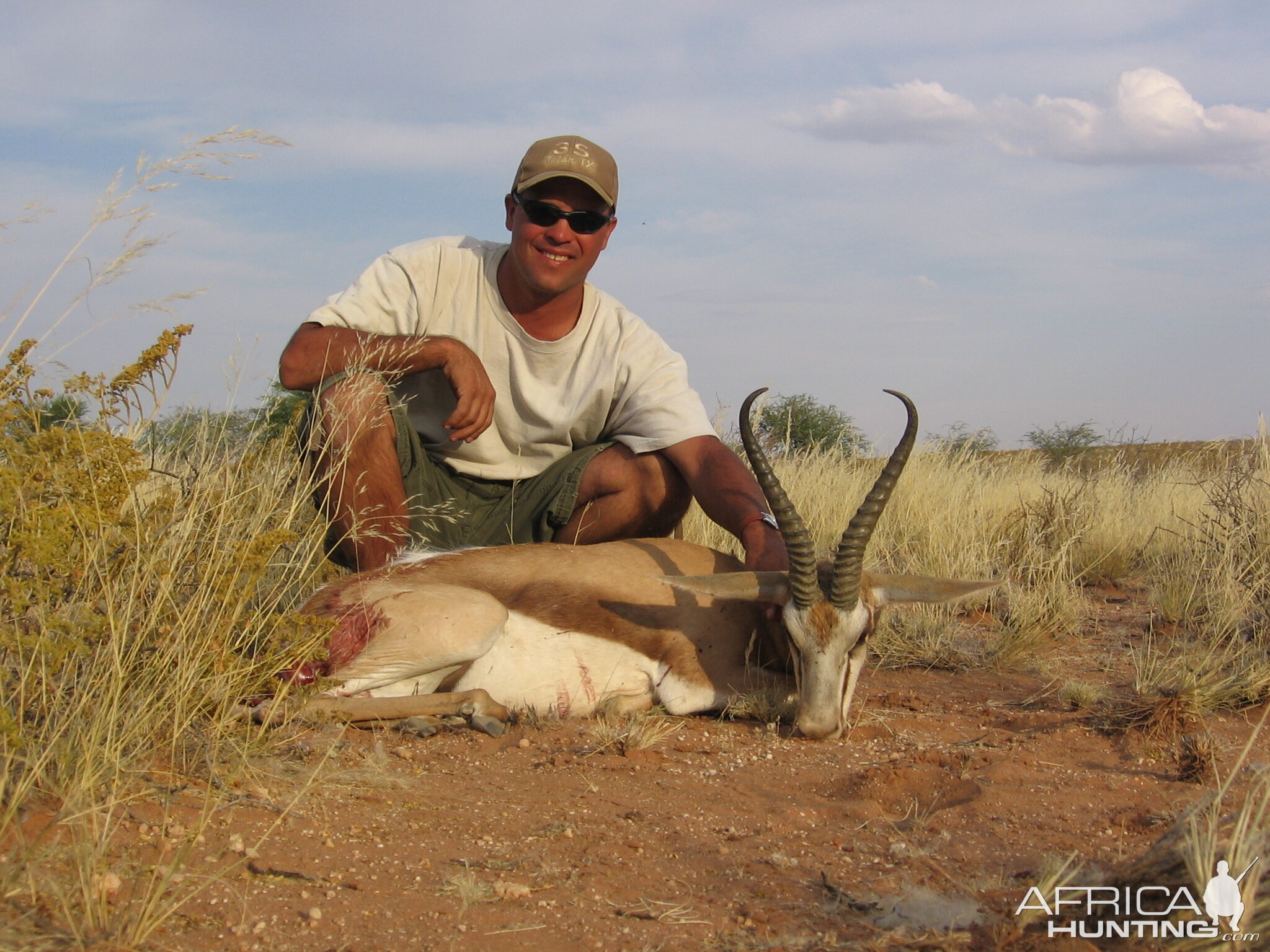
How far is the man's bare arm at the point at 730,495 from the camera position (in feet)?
15.7

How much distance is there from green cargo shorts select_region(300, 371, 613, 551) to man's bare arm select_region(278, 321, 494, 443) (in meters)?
0.40

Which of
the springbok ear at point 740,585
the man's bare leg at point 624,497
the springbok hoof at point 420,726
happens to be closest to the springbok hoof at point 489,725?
the springbok hoof at point 420,726

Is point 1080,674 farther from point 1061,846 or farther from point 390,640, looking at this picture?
point 390,640

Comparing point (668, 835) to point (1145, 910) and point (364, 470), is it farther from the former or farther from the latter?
point (364, 470)

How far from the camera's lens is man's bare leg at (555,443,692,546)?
18.2ft

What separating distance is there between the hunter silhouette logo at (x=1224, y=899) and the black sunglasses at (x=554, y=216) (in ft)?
13.7

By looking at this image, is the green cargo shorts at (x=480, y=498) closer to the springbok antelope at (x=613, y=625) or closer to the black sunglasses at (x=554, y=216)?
the springbok antelope at (x=613, y=625)

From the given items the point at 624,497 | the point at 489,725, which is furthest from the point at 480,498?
the point at 489,725

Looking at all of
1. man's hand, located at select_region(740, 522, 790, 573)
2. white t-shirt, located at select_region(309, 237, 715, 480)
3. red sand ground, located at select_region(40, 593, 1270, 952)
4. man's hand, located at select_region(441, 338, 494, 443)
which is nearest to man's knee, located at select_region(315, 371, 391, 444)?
man's hand, located at select_region(441, 338, 494, 443)

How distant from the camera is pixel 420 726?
410 cm

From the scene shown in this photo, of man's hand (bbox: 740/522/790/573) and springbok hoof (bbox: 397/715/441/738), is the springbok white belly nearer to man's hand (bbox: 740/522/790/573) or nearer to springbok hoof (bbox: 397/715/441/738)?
springbok hoof (bbox: 397/715/441/738)

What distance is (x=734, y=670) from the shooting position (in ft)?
15.8

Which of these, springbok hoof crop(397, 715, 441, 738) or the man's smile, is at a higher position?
the man's smile

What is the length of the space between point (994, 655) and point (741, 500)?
181cm
